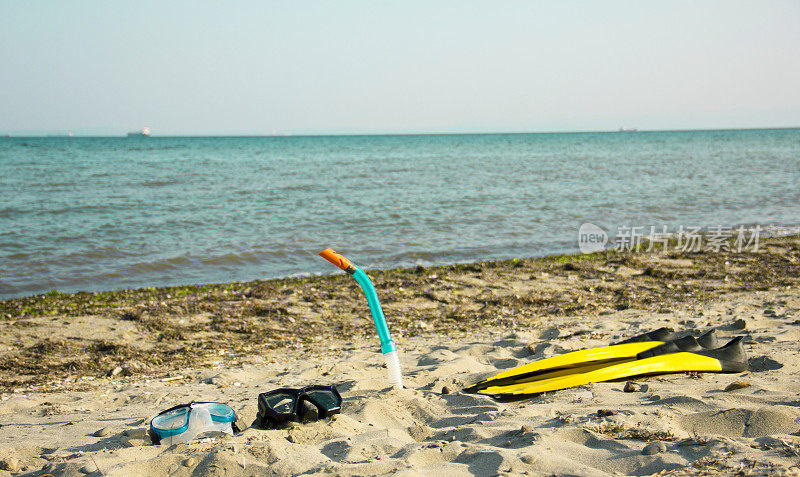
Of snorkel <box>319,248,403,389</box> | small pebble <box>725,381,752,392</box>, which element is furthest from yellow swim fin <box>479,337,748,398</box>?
snorkel <box>319,248,403,389</box>

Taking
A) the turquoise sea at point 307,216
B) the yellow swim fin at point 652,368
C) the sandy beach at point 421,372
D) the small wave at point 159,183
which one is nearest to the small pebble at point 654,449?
the sandy beach at point 421,372

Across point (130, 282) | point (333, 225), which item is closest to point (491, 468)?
point (130, 282)

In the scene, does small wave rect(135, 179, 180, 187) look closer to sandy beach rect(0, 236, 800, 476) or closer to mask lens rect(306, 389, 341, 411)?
sandy beach rect(0, 236, 800, 476)

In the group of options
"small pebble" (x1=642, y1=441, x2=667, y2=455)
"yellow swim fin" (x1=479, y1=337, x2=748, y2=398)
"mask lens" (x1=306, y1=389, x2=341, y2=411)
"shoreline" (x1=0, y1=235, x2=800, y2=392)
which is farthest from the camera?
"shoreline" (x1=0, y1=235, x2=800, y2=392)

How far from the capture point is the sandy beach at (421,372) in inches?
112

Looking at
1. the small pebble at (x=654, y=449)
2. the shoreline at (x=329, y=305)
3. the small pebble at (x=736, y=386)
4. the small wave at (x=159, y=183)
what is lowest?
the shoreline at (x=329, y=305)

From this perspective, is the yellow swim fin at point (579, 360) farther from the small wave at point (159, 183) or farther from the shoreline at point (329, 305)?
the small wave at point (159, 183)

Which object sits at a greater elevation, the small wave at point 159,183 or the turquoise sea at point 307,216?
the small wave at point 159,183

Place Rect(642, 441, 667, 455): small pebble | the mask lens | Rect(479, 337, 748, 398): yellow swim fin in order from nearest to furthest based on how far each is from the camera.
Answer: Rect(642, 441, 667, 455): small pebble
the mask lens
Rect(479, 337, 748, 398): yellow swim fin

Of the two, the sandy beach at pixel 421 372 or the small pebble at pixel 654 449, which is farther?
the sandy beach at pixel 421 372

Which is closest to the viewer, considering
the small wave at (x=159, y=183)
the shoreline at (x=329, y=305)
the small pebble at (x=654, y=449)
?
the small pebble at (x=654, y=449)

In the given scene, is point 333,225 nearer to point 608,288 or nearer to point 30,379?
point 608,288

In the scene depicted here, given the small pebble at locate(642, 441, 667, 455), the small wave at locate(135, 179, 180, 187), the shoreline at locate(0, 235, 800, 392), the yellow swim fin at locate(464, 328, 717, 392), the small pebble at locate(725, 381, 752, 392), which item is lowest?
the shoreline at locate(0, 235, 800, 392)

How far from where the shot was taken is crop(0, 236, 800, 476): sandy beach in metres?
2.84
